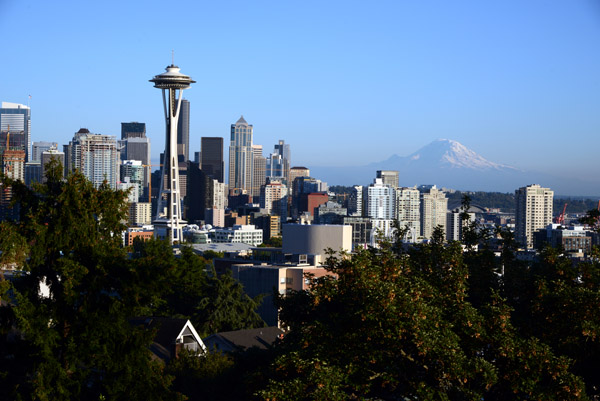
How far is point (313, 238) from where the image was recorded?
6719 centimetres

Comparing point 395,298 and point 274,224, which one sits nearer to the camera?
point 395,298

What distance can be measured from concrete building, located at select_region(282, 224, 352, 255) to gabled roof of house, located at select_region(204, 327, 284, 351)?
3561 cm

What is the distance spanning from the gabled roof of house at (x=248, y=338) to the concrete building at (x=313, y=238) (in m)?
35.6

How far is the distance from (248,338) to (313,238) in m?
38.5

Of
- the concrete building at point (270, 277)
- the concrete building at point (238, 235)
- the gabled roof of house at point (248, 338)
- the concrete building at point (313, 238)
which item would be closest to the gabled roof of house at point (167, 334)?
the gabled roof of house at point (248, 338)

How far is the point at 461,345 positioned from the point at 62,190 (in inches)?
248

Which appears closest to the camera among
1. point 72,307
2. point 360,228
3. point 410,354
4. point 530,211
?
point 410,354

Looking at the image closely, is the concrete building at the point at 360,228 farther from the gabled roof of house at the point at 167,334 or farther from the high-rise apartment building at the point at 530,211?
the gabled roof of house at the point at 167,334

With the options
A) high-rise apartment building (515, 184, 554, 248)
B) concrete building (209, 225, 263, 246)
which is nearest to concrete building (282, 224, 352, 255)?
concrete building (209, 225, 263, 246)

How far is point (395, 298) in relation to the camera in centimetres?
1215

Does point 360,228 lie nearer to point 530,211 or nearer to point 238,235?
point 238,235

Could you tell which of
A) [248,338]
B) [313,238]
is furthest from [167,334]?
[313,238]

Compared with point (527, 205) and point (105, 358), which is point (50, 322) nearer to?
point (105, 358)

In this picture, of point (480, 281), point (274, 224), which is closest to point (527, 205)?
point (274, 224)
